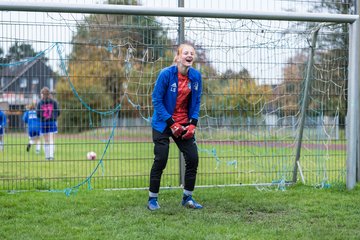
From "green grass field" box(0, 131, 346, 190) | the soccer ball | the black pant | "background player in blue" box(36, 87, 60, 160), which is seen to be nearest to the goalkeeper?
the black pant

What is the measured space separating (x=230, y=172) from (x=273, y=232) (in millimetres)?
3298

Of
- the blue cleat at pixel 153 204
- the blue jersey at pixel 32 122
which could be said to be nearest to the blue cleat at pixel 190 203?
the blue cleat at pixel 153 204

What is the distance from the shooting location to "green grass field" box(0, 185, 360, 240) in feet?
15.7

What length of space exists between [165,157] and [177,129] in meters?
0.37

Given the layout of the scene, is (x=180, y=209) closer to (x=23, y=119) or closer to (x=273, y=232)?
(x=273, y=232)

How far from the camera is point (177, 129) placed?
5809 millimetres

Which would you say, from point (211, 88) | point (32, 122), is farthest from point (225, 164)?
point (32, 122)

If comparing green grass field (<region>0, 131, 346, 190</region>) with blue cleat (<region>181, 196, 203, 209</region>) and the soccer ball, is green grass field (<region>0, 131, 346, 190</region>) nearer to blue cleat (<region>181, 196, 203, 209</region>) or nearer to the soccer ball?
blue cleat (<region>181, 196, 203, 209</region>)

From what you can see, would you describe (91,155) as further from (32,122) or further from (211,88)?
(211,88)

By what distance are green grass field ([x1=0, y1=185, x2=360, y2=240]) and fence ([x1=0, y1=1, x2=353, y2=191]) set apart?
3.15 ft

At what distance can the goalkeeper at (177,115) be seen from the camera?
590 centimetres

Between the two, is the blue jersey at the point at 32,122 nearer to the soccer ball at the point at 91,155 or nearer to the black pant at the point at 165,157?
the soccer ball at the point at 91,155

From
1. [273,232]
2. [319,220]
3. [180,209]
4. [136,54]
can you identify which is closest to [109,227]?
[180,209]

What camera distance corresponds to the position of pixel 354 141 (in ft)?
23.0
